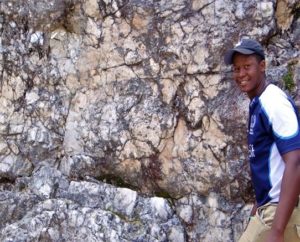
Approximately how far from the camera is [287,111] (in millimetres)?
2994

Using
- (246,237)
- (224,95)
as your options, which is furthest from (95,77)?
(246,237)

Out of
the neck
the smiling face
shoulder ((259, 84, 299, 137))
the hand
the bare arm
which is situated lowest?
the hand

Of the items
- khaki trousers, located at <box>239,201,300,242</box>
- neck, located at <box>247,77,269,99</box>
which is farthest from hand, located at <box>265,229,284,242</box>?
neck, located at <box>247,77,269,99</box>

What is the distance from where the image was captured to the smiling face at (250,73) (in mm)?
3242

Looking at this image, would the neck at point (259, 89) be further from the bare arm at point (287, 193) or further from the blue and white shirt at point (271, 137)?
the bare arm at point (287, 193)

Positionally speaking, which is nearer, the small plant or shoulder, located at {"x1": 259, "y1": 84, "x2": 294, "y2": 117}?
shoulder, located at {"x1": 259, "y1": 84, "x2": 294, "y2": 117}

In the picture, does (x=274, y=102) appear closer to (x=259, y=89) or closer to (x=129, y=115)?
(x=259, y=89)

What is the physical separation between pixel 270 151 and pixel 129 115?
2.24 metres

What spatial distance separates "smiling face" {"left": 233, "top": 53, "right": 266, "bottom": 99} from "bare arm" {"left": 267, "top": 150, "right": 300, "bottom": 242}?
494mm

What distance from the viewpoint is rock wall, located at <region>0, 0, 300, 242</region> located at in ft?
15.7

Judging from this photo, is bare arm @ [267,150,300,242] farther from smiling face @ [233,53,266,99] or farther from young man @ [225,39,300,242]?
smiling face @ [233,53,266,99]

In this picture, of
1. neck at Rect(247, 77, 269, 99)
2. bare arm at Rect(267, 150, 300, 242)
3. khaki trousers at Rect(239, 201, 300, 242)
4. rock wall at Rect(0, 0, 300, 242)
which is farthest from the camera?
rock wall at Rect(0, 0, 300, 242)

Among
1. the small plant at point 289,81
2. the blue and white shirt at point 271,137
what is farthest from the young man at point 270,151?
the small plant at point 289,81

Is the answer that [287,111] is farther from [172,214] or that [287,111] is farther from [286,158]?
[172,214]
